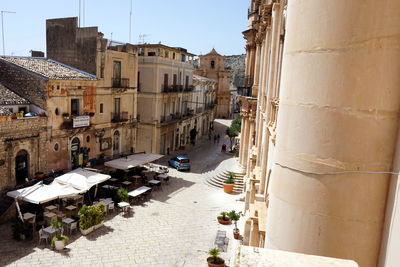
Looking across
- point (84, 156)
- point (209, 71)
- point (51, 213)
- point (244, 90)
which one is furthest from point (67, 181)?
point (209, 71)

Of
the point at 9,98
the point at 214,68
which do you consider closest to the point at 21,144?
the point at 9,98

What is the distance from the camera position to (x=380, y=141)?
3.76 metres

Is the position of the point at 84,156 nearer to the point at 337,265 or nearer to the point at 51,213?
the point at 51,213

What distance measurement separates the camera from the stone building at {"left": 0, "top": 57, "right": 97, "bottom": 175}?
69.3 ft

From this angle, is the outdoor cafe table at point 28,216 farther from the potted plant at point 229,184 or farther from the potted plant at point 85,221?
the potted plant at point 229,184

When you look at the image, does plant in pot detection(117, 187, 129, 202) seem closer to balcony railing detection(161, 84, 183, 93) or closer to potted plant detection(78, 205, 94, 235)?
potted plant detection(78, 205, 94, 235)

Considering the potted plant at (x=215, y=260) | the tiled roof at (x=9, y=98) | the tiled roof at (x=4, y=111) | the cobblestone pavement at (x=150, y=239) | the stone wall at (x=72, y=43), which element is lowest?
the cobblestone pavement at (x=150, y=239)

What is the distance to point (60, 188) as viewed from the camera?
1747 centimetres

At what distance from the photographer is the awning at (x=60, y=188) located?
53.0 feet

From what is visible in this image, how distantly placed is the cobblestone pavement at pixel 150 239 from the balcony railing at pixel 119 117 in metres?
8.17

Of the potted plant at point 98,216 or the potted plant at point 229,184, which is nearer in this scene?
the potted plant at point 98,216

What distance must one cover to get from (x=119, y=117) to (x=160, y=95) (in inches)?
255

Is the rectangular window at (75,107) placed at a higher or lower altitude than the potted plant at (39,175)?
higher

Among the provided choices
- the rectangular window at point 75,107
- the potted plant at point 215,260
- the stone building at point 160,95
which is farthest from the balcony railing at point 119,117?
the potted plant at point 215,260
